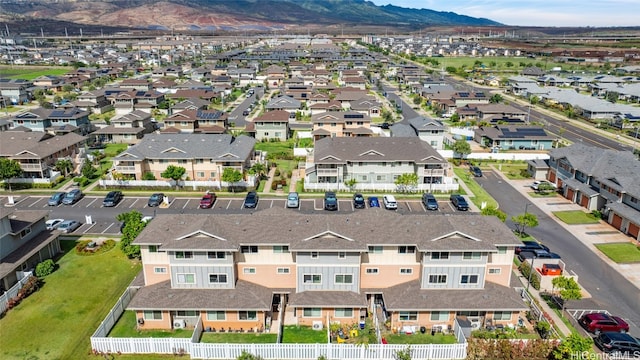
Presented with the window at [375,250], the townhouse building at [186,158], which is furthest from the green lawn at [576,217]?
the townhouse building at [186,158]

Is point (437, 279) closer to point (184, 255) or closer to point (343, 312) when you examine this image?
point (343, 312)

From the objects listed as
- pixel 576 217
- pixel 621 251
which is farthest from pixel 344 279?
pixel 576 217

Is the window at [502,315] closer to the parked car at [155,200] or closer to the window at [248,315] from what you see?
the window at [248,315]

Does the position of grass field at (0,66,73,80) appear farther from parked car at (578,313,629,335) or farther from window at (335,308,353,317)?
parked car at (578,313,629,335)

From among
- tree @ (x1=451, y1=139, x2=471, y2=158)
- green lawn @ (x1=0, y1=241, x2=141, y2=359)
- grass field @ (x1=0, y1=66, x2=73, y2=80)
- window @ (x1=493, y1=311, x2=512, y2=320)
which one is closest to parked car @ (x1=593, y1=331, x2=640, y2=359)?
window @ (x1=493, y1=311, x2=512, y2=320)

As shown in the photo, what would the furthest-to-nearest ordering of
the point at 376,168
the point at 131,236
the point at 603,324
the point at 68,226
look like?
the point at 376,168 → the point at 68,226 → the point at 131,236 → the point at 603,324

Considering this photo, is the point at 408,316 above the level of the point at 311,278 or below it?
below
